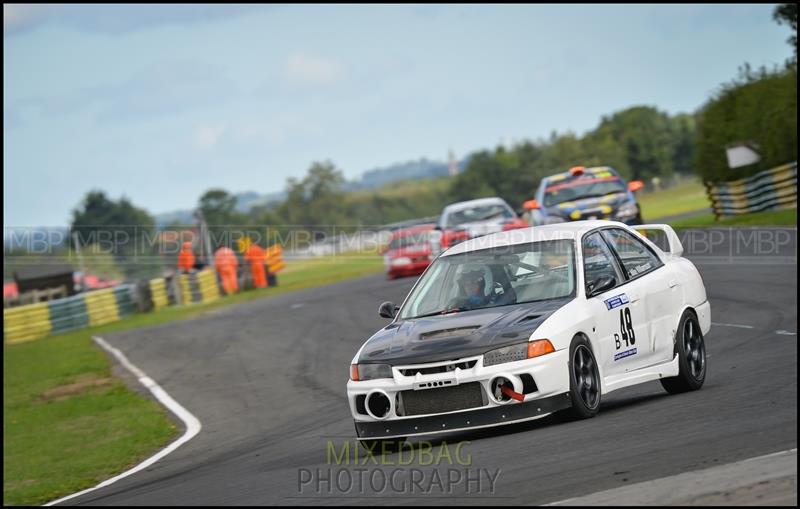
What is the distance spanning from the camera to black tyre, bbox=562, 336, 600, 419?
823 centimetres

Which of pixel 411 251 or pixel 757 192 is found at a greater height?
pixel 757 192

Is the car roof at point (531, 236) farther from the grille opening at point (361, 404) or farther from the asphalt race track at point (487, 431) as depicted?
the grille opening at point (361, 404)

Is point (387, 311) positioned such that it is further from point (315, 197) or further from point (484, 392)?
point (315, 197)

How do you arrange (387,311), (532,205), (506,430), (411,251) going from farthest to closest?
(411,251) → (532,205) → (387,311) → (506,430)

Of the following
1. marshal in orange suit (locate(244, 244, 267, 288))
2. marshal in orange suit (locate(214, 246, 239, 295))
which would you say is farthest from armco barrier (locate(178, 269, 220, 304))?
marshal in orange suit (locate(244, 244, 267, 288))

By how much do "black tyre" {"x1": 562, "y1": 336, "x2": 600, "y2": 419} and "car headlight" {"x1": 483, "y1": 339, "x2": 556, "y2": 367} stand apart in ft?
0.80

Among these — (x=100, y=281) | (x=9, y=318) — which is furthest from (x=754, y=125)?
(x=100, y=281)

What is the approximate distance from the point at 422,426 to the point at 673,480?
8.03 ft

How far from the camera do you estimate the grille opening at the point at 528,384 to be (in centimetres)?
802

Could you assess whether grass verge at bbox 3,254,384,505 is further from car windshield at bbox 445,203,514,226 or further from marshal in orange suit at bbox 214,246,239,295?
marshal in orange suit at bbox 214,246,239,295

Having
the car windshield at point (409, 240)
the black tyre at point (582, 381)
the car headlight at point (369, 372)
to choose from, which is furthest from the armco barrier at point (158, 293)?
the black tyre at point (582, 381)

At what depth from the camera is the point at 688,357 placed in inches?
381

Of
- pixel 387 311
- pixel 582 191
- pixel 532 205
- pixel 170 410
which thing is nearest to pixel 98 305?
pixel 532 205

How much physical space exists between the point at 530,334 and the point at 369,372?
1.09 metres
